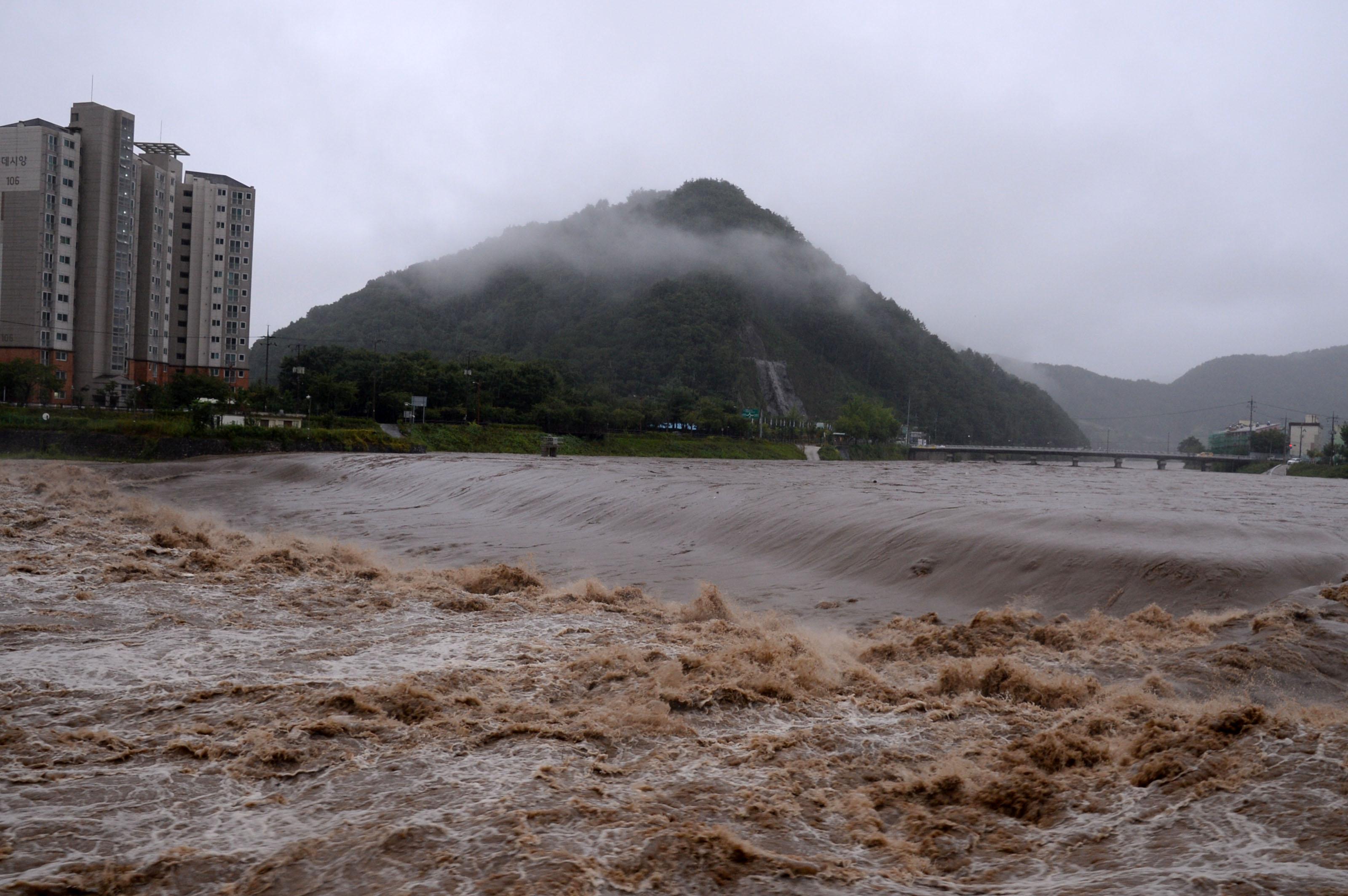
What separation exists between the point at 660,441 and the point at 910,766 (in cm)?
6950

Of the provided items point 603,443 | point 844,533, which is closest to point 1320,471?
point 603,443

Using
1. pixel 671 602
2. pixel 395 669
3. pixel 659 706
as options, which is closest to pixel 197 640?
pixel 395 669

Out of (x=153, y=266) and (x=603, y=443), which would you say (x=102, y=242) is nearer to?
(x=153, y=266)

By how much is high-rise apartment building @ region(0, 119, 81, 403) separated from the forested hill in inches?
2646

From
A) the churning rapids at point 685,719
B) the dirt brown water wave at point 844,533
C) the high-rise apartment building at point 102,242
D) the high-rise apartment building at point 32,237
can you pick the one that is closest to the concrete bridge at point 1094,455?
the dirt brown water wave at point 844,533

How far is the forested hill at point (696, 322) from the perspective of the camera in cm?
14438

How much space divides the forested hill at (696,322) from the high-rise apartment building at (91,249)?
56597 mm

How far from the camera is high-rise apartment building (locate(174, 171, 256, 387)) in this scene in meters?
76.2

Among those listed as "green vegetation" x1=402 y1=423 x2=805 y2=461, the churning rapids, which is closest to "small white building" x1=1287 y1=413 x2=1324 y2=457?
"green vegetation" x1=402 y1=423 x2=805 y2=461

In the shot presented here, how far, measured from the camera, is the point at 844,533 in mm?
15133

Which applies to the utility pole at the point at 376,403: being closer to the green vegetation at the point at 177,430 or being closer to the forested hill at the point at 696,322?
the green vegetation at the point at 177,430

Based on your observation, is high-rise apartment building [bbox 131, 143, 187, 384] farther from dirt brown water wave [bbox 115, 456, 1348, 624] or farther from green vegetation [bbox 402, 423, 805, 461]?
dirt brown water wave [bbox 115, 456, 1348, 624]

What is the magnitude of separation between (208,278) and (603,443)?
37.6 m

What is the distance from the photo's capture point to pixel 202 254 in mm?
76438
